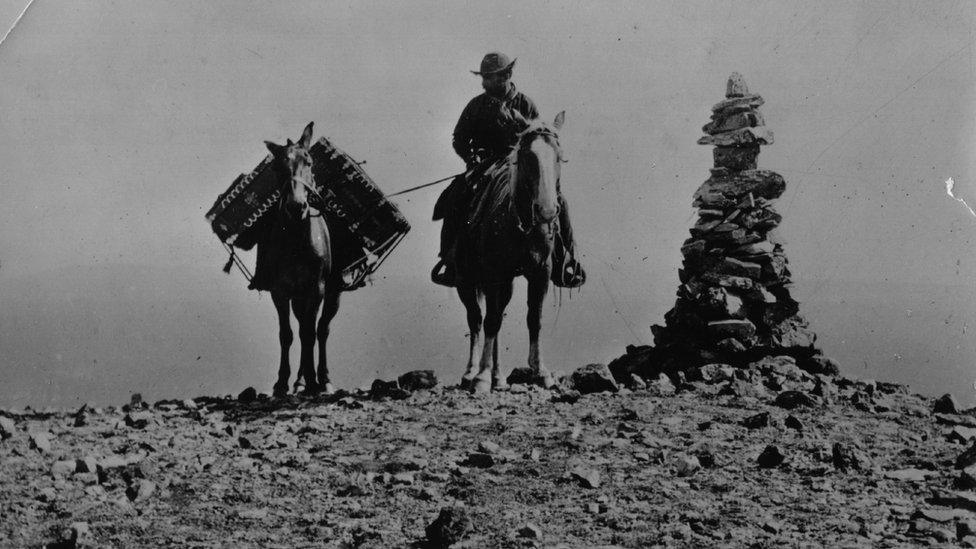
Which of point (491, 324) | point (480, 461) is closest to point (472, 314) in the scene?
point (491, 324)

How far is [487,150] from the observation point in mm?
10633

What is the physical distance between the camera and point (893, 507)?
6.74m

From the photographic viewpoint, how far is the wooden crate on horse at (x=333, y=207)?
10.5m

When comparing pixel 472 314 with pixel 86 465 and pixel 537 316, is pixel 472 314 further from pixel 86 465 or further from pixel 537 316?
pixel 86 465

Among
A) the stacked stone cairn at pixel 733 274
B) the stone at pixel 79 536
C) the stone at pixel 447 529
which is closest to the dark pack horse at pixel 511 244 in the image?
the stacked stone cairn at pixel 733 274

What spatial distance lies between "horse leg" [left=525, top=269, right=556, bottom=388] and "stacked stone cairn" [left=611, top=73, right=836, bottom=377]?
2147mm

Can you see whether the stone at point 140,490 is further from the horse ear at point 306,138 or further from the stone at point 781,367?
the stone at point 781,367

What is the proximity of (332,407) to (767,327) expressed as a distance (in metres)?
5.14

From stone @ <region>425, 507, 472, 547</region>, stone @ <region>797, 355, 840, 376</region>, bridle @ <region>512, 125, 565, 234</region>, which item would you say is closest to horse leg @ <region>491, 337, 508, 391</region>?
bridle @ <region>512, 125, 565, 234</region>

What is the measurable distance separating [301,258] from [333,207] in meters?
0.74

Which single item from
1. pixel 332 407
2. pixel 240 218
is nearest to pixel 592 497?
pixel 332 407

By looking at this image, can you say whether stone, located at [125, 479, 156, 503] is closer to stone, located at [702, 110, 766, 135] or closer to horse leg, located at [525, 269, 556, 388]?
horse leg, located at [525, 269, 556, 388]

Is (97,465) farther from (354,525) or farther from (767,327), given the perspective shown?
(767,327)

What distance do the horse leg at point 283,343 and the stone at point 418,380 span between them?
1.18m
